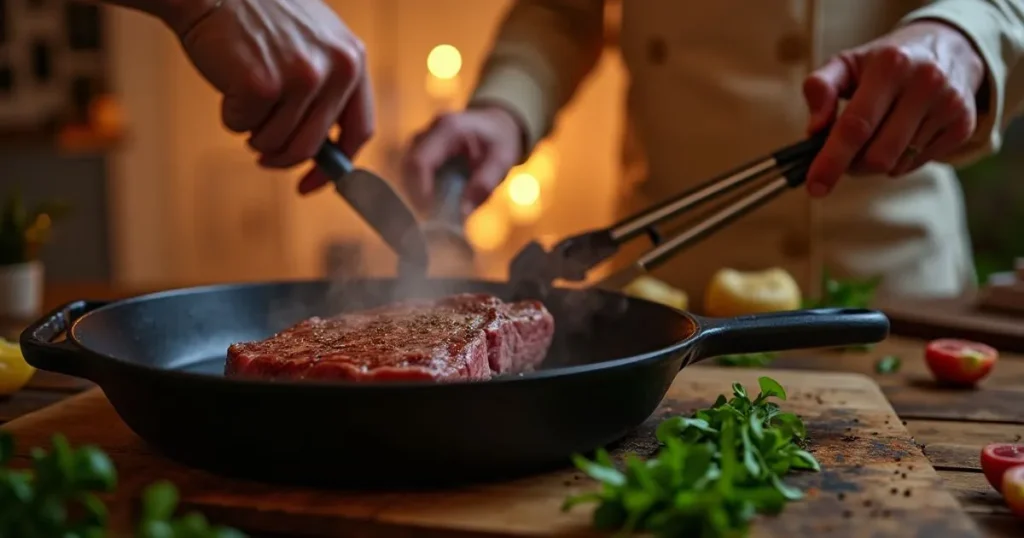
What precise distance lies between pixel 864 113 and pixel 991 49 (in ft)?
1.33

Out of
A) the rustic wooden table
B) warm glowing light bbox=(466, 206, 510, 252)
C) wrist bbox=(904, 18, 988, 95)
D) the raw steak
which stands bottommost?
warm glowing light bbox=(466, 206, 510, 252)

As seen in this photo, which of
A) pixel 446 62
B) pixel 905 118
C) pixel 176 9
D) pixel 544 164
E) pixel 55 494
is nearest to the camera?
pixel 55 494

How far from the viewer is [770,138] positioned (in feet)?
7.97

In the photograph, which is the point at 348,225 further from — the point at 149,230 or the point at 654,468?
the point at 654,468

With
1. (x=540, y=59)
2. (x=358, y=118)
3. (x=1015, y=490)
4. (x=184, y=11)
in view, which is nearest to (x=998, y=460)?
(x=1015, y=490)

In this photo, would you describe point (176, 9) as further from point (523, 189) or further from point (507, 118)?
point (523, 189)

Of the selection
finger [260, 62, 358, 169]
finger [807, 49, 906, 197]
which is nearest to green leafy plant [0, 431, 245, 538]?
finger [260, 62, 358, 169]

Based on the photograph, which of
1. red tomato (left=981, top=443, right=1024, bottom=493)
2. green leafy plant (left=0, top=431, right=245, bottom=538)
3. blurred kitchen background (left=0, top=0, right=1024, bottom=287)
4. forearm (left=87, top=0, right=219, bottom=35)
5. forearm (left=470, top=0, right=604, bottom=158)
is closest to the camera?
green leafy plant (left=0, top=431, right=245, bottom=538)

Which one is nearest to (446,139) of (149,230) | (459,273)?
(459,273)

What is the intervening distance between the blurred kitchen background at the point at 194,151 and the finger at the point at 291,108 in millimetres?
4272

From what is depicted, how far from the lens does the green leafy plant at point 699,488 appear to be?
0.86m

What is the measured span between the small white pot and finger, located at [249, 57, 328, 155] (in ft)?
3.61

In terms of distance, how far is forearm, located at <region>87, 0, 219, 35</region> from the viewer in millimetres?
1479

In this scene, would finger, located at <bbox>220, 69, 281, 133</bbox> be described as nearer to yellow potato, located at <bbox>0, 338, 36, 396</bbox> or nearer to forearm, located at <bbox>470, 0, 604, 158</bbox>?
yellow potato, located at <bbox>0, 338, 36, 396</bbox>
